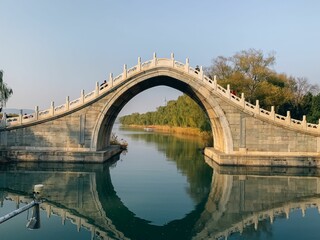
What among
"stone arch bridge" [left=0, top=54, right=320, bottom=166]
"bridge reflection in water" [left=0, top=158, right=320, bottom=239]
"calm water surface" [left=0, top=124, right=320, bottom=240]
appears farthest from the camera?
"stone arch bridge" [left=0, top=54, right=320, bottom=166]

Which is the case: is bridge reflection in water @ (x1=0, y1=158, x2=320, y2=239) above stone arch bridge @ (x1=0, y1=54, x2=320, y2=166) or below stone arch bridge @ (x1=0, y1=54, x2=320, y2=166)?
below

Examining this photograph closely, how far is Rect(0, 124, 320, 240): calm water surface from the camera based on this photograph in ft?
33.1

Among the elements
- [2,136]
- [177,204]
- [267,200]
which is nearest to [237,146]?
[267,200]

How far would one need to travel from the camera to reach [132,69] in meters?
23.1

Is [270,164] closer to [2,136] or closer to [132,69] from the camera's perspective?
[132,69]

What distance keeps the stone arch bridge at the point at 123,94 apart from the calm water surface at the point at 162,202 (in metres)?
1.20

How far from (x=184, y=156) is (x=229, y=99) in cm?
900

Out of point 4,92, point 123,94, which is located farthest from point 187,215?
point 4,92

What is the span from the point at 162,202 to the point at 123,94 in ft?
37.8

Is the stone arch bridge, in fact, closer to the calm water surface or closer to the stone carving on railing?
the stone carving on railing

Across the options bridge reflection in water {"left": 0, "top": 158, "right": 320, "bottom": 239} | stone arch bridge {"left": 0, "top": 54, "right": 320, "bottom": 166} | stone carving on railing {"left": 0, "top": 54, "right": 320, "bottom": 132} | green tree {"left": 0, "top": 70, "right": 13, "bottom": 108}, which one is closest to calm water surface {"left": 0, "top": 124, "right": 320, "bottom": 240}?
bridge reflection in water {"left": 0, "top": 158, "right": 320, "bottom": 239}

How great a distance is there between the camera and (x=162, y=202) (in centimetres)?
1359

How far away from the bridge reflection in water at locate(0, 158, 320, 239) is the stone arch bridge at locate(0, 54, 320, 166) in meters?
1.04

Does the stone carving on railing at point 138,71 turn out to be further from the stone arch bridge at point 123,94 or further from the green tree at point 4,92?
the green tree at point 4,92
